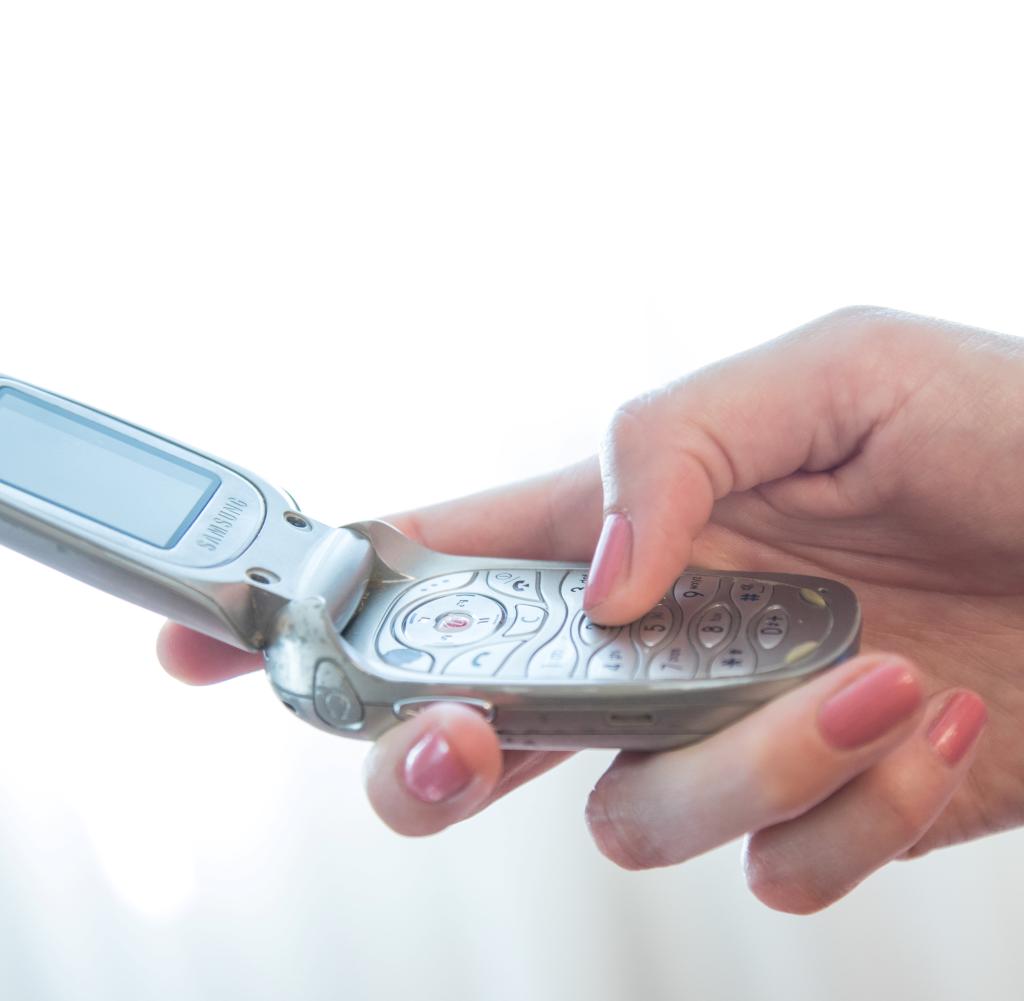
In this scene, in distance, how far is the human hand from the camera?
2.22ft

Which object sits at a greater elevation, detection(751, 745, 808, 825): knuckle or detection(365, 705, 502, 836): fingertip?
detection(365, 705, 502, 836): fingertip

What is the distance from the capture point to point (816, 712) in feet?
2.11

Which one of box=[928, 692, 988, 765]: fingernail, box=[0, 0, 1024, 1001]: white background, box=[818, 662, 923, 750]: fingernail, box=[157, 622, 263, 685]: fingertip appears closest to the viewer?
box=[818, 662, 923, 750]: fingernail

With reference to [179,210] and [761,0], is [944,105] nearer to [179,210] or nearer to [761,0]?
[761,0]

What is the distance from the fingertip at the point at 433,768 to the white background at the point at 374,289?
0.52 metres

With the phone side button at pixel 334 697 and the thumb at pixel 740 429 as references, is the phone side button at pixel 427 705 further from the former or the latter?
the thumb at pixel 740 429

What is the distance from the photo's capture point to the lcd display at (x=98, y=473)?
2.71 feet

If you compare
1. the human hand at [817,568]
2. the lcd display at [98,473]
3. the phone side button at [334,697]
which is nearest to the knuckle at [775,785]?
the human hand at [817,568]

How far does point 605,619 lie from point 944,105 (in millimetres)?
746

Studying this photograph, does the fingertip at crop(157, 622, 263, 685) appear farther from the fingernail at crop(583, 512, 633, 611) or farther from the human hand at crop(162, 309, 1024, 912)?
the fingernail at crop(583, 512, 633, 611)

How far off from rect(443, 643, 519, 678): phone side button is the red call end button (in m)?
0.04

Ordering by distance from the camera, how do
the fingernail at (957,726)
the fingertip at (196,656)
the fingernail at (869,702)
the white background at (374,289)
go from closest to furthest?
the fingernail at (869,702) < the fingernail at (957,726) < the fingertip at (196,656) < the white background at (374,289)

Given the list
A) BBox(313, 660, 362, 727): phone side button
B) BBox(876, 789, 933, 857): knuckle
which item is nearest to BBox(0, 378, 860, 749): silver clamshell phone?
BBox(313, 660, 362, 727): phone side button

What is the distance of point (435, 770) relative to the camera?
26.9 inches
